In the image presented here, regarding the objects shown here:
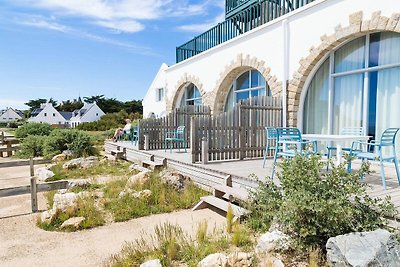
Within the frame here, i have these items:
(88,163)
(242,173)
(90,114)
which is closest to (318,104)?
(242,173)

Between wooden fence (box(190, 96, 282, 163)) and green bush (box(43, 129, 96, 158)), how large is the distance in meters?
7.57

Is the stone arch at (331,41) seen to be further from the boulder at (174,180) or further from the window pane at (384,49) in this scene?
the boulder at (174,180)

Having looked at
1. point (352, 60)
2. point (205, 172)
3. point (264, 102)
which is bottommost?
point (205, 172)

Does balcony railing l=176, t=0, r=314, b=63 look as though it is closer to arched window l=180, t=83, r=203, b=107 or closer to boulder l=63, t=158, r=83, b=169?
arched window l=180, t=83, r=203, b=107

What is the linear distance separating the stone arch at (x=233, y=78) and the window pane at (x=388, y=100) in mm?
2526

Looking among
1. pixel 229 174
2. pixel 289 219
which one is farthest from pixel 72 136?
pixel 289 219

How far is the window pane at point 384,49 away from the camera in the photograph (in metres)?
5.77

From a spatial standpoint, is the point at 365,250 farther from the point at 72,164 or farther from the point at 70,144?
the point at 70,144

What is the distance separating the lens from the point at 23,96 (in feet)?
272

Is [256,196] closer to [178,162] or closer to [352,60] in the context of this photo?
[178,162]

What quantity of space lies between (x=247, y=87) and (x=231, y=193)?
Result: 6311 millimetres

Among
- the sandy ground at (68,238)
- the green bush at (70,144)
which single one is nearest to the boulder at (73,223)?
the sandy ground at (68,238)

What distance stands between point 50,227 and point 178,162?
3466 mm

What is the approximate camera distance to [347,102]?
672 cm
